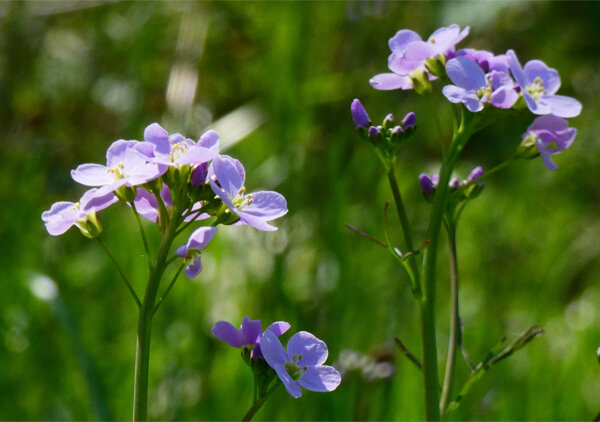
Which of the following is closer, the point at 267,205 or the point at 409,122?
the point at 267,205

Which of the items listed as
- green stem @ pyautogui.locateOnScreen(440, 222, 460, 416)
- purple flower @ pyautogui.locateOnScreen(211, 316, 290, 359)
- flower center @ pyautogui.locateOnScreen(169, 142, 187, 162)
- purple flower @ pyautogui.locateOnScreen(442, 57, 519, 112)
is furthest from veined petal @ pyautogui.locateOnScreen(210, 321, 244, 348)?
purple flower @ pyautogui.locateOnScreen(442, 57, 519, 112)

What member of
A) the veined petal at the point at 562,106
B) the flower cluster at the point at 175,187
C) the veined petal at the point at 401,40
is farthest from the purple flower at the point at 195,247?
the veined petal at the point at 562,106

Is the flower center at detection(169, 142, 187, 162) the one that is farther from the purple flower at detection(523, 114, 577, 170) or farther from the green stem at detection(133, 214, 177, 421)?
the purple flower at detection(523, 114, 577, 170)

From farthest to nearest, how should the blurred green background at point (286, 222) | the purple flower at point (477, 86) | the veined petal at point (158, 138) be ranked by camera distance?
the blurred green background at point (286, 222) → the purple flower at point (477, 86) → the veined petal at point (158, 138)

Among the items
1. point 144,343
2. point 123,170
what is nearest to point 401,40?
point 123,170

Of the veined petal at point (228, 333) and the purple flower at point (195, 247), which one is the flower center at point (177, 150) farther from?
the veined petal at point (228, 333)

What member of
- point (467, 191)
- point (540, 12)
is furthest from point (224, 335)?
point (540, 12)

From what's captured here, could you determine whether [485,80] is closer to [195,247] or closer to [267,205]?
[267,205]
